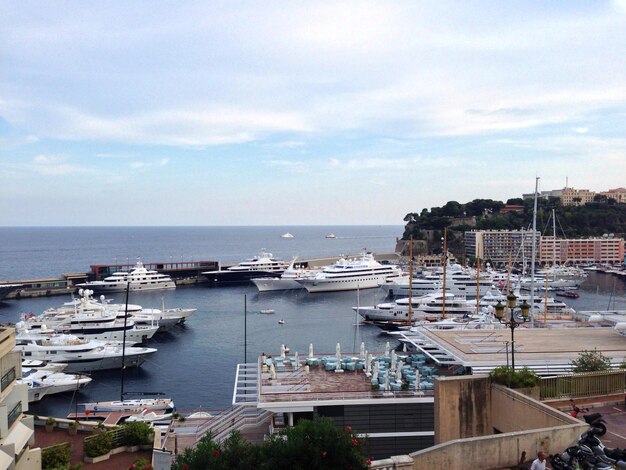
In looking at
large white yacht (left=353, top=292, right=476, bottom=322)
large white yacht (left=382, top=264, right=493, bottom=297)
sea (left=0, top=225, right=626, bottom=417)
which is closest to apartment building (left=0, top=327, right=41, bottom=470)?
sea (left=0, top=225, right=626, bottom=417)

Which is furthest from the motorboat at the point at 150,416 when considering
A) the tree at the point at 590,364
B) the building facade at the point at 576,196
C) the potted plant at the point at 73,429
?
the building facade at the point at 576,196

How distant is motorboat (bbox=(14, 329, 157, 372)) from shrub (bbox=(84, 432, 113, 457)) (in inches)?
974

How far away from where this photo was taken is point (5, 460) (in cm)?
995

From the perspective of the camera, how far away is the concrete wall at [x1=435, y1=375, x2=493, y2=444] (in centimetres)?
1223

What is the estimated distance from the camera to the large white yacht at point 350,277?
81.1 m

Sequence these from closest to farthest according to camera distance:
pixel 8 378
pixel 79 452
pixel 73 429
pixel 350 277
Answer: pixel 8 378 < pixel 79 452 < pixel 73 429 < pixel 350 277

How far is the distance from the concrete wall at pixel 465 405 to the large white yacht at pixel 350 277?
2626 inches

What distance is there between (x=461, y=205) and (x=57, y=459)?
13823 cm

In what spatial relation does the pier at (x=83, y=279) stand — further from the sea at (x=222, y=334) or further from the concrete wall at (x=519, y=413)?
the concrete wall at (x=519, y=413)

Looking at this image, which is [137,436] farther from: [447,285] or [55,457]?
[447,285]

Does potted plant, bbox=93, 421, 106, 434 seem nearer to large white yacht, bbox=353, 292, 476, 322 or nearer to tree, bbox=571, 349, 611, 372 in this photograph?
tree, bbox=571, 349, 611, 372

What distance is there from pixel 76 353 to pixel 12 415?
95.9 feet

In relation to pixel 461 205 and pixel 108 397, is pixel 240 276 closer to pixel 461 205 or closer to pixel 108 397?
pixel 108 397

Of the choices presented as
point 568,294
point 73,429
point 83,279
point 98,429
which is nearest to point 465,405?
point 98,429
